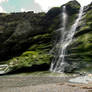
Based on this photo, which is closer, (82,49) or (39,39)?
(82,49)

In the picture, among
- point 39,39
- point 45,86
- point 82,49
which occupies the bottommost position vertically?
point 45,86

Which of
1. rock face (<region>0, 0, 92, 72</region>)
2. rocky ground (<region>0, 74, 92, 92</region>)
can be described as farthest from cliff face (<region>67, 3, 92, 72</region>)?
rocky ground (<region>0, 74, 92, 92</region>)

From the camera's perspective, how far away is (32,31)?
15088 cm

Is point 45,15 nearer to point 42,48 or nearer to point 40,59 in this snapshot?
point 42,48

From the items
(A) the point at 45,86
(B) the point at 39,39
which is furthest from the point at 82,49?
(A) the point at 45,86

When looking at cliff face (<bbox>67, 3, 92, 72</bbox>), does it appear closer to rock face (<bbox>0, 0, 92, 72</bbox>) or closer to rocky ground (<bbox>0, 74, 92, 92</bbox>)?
rock face (<bbox>0, 0, 92, 72</bbox>)

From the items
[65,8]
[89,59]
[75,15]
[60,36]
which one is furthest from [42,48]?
[65,8]

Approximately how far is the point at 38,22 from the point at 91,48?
260 ft

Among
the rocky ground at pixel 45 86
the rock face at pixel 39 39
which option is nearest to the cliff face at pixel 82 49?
the rock face at pixel 39 39

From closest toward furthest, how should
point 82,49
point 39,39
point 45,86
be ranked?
point 45,86, point 82,49, point 39,39

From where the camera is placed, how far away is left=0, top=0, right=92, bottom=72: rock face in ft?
277

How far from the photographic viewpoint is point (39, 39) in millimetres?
137875

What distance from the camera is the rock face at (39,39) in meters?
84.4

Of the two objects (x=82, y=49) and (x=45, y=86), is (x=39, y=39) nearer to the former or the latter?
(x=82, y=49)
